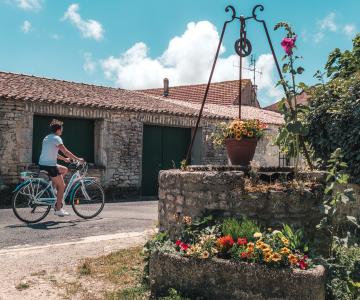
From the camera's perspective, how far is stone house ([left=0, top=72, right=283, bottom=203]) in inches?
465

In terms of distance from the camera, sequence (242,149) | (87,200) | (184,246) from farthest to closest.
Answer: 1. (87,200)
2. (242,149)
3. (184,246)

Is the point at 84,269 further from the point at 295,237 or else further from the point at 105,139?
the point at 105,139

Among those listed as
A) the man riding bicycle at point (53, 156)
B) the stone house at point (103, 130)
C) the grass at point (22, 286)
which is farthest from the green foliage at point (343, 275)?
the stone house at point (103, 130)

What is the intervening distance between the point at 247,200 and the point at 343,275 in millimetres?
1212

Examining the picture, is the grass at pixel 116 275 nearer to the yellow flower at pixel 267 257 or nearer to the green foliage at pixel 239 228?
the green foliage at pixel 239 228

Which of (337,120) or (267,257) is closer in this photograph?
(267,257)

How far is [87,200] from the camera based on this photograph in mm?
8297

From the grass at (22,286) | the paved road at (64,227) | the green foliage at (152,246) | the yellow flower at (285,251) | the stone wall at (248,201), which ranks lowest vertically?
the grass at (22,286)

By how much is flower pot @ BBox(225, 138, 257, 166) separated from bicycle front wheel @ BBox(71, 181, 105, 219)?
3796mm

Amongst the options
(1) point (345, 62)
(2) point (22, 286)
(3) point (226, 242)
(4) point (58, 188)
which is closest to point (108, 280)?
(2) point (22, 286)

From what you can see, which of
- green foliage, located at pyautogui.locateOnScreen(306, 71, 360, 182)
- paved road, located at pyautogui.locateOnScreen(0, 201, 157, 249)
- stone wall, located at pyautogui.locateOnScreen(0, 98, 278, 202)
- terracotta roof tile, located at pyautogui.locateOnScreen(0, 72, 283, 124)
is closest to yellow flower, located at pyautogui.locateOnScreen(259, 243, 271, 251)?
paved road, located at pyautogui.locateOnScreen(0, 201, 157, 249)

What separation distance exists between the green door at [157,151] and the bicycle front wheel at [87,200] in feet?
20.3

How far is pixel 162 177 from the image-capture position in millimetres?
5074

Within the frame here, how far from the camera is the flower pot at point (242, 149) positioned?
16.9ft
